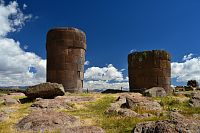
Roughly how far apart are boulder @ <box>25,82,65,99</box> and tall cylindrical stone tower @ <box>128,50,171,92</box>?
7.18 meters

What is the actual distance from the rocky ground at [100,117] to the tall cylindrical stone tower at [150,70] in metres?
6.06

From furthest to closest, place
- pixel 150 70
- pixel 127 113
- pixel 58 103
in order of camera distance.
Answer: pixel 150 70 < pixel 58 103 < pixel 127 113

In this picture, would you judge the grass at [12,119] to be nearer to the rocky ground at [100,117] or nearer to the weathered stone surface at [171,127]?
the rocky ground at [100,117]

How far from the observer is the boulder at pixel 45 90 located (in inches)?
744

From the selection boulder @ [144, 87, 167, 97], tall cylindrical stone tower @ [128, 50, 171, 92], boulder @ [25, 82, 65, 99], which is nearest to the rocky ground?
boulder @ [25, 82, 65, 99]

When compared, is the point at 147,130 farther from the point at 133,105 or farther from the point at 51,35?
the point at 51,35

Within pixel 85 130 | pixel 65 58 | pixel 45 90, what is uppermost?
pixel 65 58

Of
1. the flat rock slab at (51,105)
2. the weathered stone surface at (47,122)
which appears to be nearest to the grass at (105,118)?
the weathered stone surface at (47,122)

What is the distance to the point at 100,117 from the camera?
13664mm

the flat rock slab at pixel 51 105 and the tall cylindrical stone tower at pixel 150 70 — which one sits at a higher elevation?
the tall cylindrical stone tower at pixel 150 70

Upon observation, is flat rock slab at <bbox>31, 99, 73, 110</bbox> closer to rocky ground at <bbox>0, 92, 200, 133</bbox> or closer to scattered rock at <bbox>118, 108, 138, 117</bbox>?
rocky ground at <bbox>0, 92, 200, 133</bbox>

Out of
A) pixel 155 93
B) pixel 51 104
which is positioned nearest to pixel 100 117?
pixel 51 104

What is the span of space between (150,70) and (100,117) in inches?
440

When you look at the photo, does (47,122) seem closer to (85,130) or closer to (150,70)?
(85,130)
